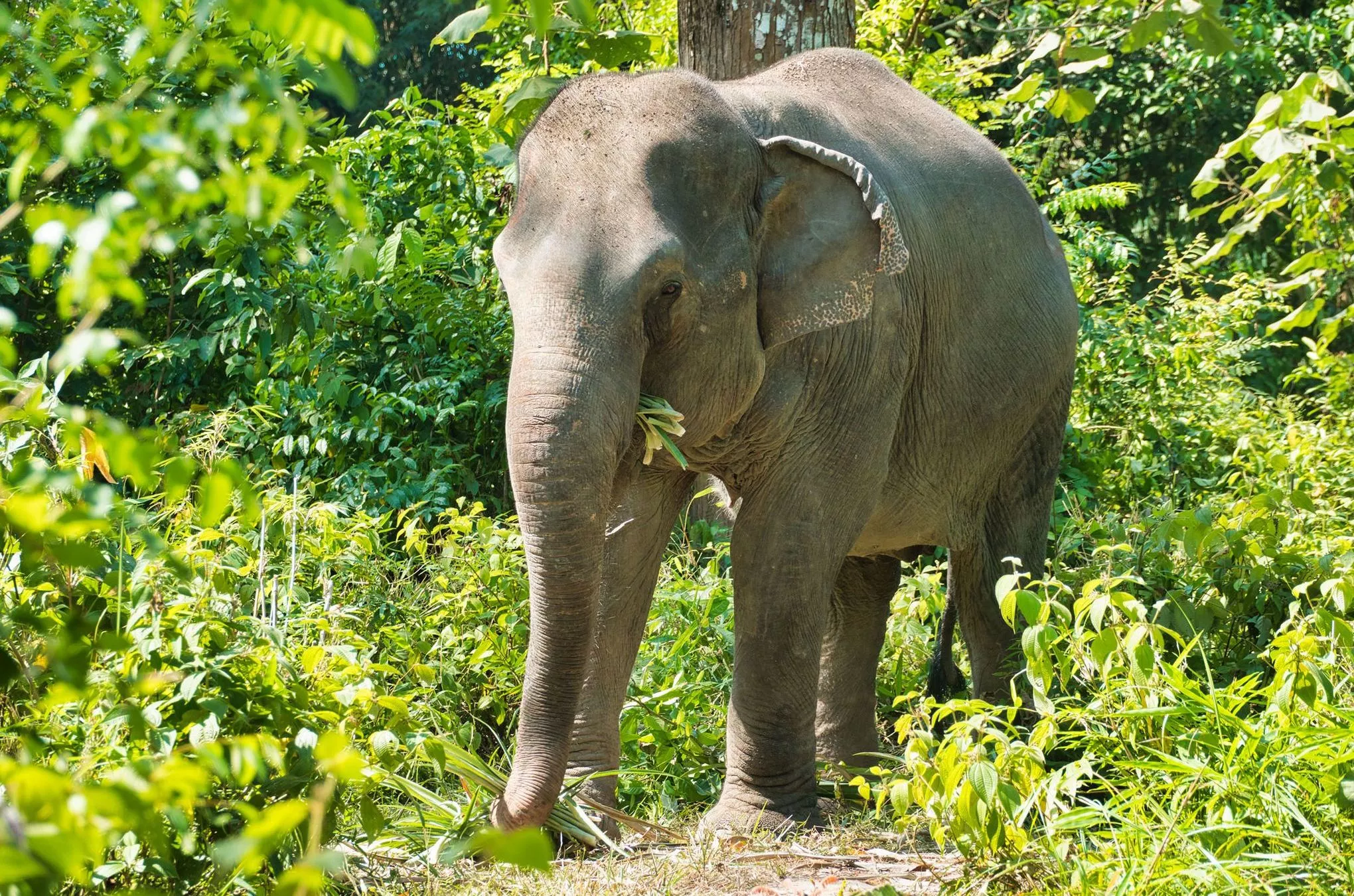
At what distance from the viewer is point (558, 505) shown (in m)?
3.54

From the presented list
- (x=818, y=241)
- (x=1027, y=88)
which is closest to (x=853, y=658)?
(x=818, y=241)

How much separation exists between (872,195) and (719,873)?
1906 mm

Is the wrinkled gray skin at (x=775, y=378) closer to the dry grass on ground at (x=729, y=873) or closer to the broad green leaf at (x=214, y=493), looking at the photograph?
the dry grass on ground at (x=729, y=873)

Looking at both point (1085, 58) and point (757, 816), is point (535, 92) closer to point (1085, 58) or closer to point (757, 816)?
point (1085, 58)

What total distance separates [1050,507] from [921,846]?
1.93 m

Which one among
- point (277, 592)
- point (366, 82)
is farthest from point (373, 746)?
point (366, 82)

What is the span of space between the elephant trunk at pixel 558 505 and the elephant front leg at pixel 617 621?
0.56 metres

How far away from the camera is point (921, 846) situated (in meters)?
4.20

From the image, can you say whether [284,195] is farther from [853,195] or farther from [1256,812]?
[853,195]

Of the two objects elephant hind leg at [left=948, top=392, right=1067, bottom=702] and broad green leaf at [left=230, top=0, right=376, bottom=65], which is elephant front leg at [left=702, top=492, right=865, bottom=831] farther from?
broad green leaf at [left=230, top=0, right=376, bottom=65]

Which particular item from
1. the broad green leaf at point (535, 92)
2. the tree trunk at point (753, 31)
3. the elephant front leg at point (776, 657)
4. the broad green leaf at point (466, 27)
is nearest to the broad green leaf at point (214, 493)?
the elephant front leg at point (776, 657)

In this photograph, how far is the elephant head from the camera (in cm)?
359

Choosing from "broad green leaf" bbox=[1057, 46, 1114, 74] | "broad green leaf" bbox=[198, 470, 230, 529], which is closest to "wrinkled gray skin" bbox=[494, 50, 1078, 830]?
"broad green leaf" bbox=[1057, 46, 1114, 74]

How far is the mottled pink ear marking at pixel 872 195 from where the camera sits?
4.21 m
